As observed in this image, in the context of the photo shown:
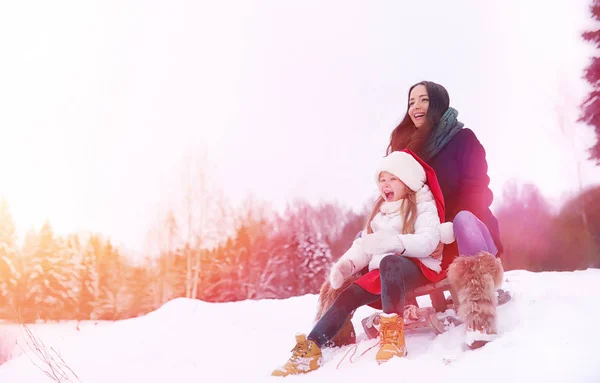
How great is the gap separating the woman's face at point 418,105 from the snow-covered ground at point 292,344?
798 millimetres

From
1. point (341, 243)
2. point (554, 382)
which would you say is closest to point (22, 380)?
point (341, 243)

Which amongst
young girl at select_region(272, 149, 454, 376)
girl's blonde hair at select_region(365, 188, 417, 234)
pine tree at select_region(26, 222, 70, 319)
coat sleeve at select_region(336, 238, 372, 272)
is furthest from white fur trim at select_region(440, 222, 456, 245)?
pine tree at select_region(26, 222, 70, 319)

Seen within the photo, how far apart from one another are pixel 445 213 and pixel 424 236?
0.23 meters

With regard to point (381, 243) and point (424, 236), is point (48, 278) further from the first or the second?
point (424, 236)

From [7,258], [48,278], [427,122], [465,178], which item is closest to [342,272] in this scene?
[465,178]

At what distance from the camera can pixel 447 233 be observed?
1827 millimetres

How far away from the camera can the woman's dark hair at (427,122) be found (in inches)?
82.7

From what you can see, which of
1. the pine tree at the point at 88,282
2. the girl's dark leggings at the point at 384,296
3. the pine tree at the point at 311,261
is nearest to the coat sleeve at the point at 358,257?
the girl's dark leggings at the point at 384,296

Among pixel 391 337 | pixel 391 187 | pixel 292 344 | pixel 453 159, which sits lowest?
pixel 292 344

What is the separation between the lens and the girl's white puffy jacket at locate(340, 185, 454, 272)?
5.82 ft

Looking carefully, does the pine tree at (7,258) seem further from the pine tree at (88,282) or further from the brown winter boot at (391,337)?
the brown winter boot at (391,337)

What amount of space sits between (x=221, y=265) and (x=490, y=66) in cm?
184

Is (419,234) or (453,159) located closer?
(419,234)

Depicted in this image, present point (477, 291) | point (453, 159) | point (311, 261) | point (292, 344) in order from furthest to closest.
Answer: point (311, 261), point (292, 344), point (453, 159), point (477, 291)
